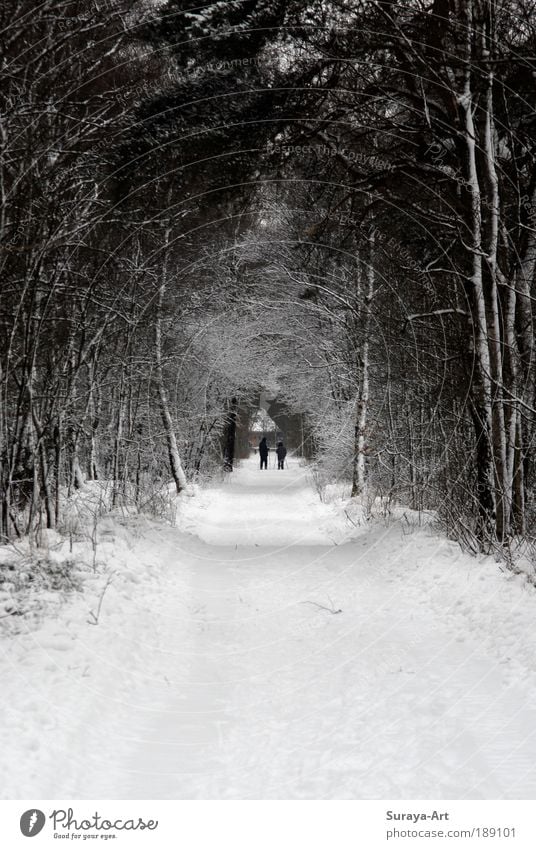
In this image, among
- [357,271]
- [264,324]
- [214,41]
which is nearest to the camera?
[214,41]

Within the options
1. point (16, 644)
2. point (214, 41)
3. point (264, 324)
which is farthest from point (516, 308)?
point (264, 324)

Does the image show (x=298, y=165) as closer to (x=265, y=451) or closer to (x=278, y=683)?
(x=278, y=683)

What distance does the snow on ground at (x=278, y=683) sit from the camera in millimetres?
3828

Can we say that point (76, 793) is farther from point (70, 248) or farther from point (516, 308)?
point (516, 308)

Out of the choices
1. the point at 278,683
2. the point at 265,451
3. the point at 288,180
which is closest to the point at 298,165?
the point at 288,180

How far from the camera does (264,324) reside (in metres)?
23.0

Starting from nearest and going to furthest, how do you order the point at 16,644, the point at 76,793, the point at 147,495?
the point at 76,793 → the point at 16,644 → the point at 147,495

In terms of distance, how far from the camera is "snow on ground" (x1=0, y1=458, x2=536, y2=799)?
3828 mm

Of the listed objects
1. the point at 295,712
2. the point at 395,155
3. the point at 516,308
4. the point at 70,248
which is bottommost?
the point at 295,712

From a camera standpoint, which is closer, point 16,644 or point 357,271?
point 16,644

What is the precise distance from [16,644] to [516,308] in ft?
26.3

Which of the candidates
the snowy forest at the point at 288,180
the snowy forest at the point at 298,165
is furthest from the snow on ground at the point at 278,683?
the snowy forest at the point at 298,165

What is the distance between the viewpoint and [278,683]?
215 inches

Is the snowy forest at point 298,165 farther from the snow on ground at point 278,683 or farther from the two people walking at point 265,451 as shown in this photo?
the two people walking at point 265,451
